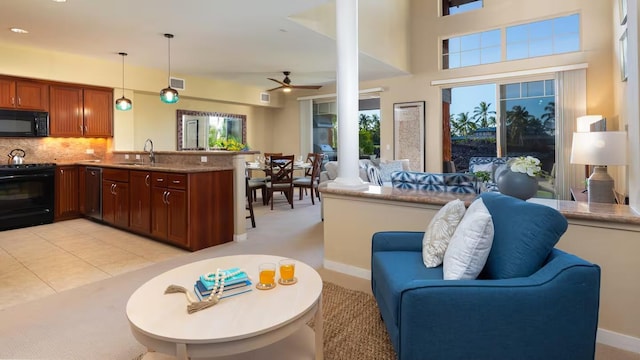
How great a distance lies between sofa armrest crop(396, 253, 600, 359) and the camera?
136cm

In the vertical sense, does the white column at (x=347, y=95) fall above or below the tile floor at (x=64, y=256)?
above

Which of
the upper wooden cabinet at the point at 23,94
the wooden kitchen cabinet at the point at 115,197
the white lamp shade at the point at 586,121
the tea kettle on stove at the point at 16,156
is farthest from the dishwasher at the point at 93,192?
the white lamp shade at the point at 586,121

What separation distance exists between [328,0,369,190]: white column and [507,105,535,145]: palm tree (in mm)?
4691

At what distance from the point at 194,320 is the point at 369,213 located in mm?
1926

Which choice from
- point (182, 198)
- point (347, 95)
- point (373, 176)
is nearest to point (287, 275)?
point (347, 95)

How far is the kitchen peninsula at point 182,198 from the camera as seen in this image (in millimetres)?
3879

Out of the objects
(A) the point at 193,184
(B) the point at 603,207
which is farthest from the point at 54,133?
(B) the point at 603,207

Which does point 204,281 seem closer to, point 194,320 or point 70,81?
point 194,320

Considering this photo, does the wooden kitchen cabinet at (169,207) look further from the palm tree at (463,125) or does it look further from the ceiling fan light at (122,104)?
the palm tree at (463,125)

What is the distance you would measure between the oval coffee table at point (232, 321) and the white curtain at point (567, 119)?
596 centimetres

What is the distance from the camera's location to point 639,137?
1.94 m

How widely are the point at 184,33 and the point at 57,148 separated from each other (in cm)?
326

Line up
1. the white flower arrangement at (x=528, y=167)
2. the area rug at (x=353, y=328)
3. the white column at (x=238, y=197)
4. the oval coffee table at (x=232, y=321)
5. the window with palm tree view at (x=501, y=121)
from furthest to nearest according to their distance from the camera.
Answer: the window with palm tree view at (x=501, y=121)
the white column at (x=238, y=197)
the white flower arrangement at (x=528, y=167)
the area rug at (x=353, y=328)
the oval coffee table at (x=232, y=321)

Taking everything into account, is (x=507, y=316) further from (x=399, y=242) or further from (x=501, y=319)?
(x=399, y=242)
